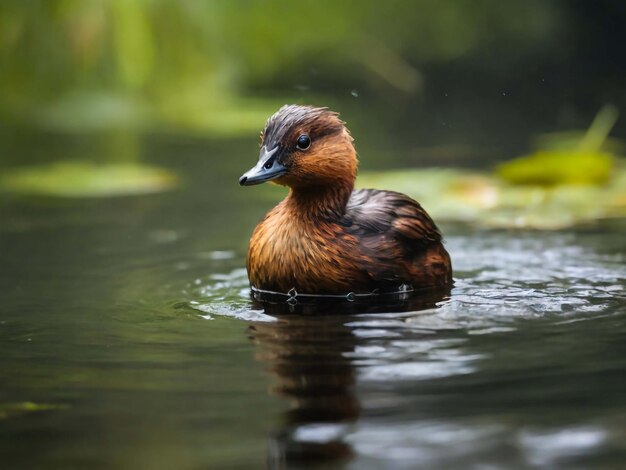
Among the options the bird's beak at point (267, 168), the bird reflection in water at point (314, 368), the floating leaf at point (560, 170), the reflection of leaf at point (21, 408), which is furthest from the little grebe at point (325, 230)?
the floating leaf at point (560, 170)

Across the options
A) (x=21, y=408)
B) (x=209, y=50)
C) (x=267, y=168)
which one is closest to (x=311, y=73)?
(x=209, y=50)

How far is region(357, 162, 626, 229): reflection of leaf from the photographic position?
30.4 feet

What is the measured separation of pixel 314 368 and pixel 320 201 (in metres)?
2.10

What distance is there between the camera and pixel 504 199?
9812 millimetres

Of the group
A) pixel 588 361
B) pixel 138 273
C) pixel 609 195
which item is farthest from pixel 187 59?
pixel 588 361

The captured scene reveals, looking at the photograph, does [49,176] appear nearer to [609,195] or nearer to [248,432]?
[609,195]

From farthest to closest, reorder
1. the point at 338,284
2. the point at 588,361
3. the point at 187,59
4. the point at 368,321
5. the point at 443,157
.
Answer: the point at 187,59
the point at 443,157
the point at 338,284
the point at 368,321
the point at 588,361

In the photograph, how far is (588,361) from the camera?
17.1 feet

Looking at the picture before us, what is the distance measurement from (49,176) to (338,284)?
5.46 metres

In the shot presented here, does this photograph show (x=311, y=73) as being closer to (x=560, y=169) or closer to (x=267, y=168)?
(x=560, y=169)

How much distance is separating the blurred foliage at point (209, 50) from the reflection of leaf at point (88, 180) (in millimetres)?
2916

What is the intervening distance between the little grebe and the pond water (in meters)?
0.30

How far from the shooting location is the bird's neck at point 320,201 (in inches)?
279

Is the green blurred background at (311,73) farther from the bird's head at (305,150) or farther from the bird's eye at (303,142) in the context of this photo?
the bird's eye at (303,142)
